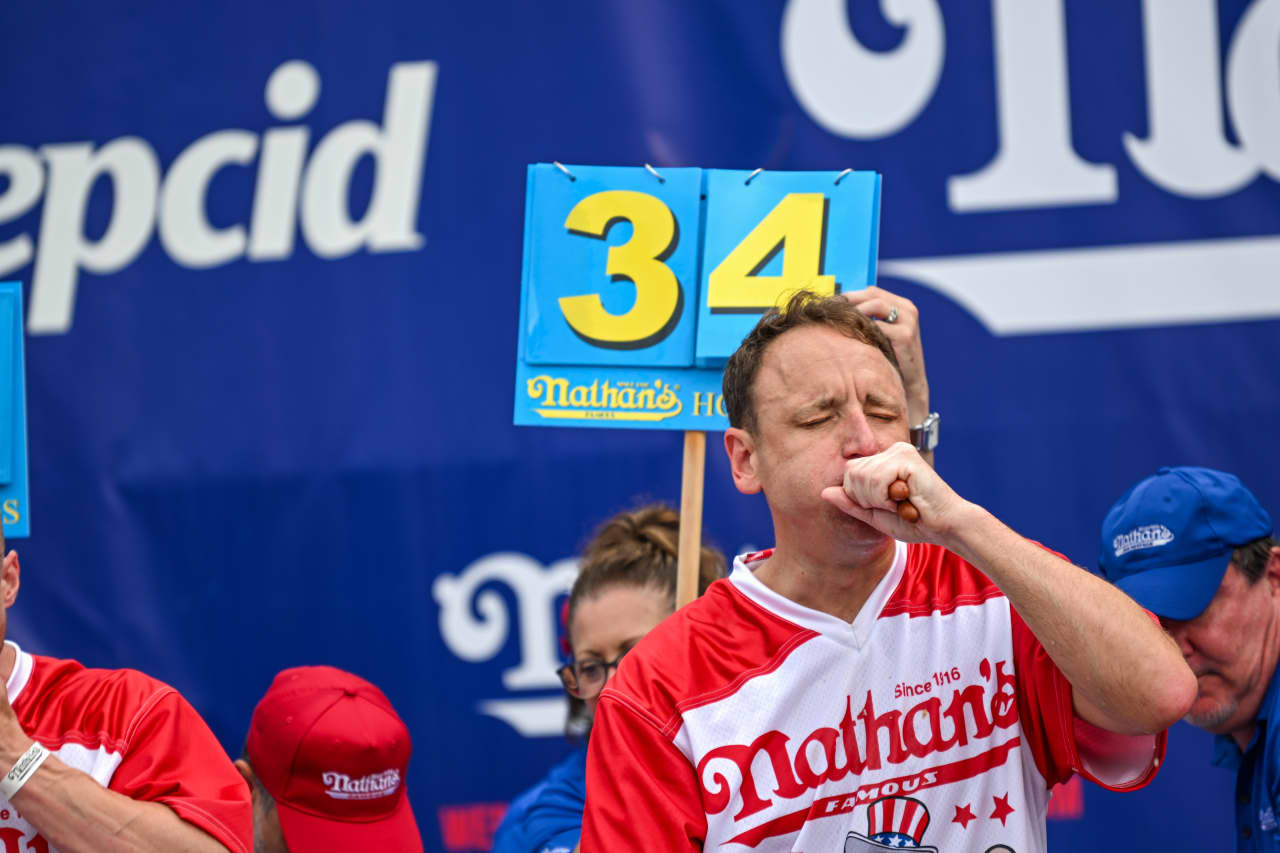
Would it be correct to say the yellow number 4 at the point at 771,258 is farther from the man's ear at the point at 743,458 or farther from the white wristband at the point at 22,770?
the white wristband at the point at 22,770

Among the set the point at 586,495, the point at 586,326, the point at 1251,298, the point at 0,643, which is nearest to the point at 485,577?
the point at 586,495

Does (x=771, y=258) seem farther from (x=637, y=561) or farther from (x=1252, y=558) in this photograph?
(x=1252, y=558)

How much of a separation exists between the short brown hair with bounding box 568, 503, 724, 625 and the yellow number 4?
1.62ft

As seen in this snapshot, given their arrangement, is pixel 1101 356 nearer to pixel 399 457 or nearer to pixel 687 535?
pixel 687 535

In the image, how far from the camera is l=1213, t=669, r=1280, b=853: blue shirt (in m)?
1.97

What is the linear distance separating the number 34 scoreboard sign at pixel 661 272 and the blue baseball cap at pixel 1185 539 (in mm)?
579

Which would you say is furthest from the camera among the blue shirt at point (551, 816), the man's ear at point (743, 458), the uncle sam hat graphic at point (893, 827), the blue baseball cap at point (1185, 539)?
the blue shirt at point (551, 816)

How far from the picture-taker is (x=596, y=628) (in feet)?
8.09

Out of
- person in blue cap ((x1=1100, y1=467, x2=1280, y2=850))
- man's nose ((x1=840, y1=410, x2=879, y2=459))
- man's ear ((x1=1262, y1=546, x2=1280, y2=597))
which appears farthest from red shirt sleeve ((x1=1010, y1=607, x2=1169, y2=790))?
man's ear ((x1=1262, y1=546, x2=1280, y2=597))

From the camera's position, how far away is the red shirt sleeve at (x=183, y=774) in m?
1.85

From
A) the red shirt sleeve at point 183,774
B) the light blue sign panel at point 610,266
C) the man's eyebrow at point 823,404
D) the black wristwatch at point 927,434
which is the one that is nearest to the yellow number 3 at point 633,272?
the light blue sign panel at point 610,266

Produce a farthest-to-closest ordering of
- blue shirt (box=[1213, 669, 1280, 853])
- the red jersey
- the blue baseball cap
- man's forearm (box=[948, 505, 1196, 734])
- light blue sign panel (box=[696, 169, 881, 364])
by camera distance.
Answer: light blue sign panel (box=[696, 169, 881, 364]) → the blue baseball cap → blue shirt (box=[1213, 669, 1280, 853]) → the red jersey → man's forearm (box=[948, 505, 1196, 734])

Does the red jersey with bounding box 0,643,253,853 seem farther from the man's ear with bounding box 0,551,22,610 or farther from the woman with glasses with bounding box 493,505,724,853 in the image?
the woman with glasses with bounding box 493,505,724,853

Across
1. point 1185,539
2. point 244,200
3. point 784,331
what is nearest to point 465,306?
point 244,200
